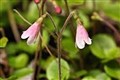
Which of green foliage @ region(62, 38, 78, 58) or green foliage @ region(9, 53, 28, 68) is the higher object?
green foliage @ region(62, 38, 78, 58)

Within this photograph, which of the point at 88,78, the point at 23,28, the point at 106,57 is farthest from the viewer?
the point at 23,28

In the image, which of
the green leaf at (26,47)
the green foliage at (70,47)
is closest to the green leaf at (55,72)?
the green foliage at (70,47)

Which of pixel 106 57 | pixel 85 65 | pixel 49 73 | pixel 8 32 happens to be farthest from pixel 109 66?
pixel 8 32

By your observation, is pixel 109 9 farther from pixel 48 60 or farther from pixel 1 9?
pixel 1 9

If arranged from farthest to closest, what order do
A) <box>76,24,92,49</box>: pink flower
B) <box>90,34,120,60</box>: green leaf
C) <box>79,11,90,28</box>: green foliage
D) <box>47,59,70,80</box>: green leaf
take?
<box>79,11,90,28</box>: green foliage
<box>90,34,120,60</box>: green leaf
<box>47,59,70,80</box>: green leaf
<box>76,24,92,49</box>: pink flower

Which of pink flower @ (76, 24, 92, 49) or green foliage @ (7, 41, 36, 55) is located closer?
pink flower @ (76, 24, 92, 49)

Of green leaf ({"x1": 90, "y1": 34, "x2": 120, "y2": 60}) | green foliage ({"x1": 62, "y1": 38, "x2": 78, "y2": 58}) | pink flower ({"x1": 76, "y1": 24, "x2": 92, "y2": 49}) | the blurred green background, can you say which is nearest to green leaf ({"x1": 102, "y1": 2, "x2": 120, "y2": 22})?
the blurred green background

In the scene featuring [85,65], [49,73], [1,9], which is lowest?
[85,65]

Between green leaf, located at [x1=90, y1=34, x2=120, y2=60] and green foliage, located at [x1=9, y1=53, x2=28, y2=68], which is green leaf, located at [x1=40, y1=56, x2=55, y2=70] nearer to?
green foliage, located at [x1=9, y1=53, x2=28, y2=68]

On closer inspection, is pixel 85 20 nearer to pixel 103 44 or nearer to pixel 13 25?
pixel 103 44
